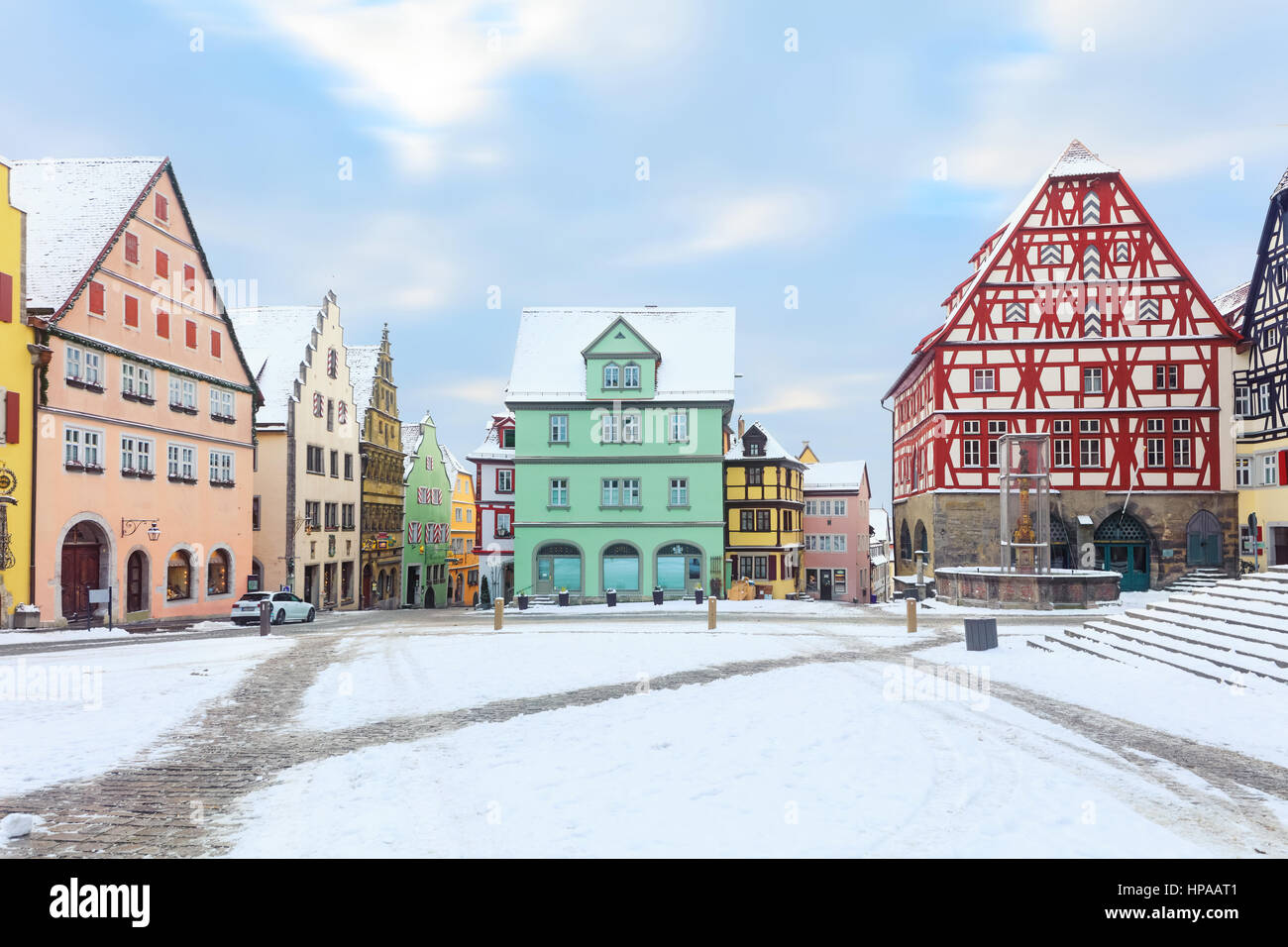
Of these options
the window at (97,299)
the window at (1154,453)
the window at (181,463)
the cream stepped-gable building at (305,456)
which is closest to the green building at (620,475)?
the cream stepped-gable building at (305,456)

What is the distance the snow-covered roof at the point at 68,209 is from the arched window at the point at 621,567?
933 inches

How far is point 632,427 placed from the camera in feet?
136

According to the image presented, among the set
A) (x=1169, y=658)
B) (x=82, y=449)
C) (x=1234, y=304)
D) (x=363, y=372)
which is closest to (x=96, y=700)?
(x=82, y=449)

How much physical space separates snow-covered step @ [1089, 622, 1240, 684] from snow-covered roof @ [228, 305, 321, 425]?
35.4m

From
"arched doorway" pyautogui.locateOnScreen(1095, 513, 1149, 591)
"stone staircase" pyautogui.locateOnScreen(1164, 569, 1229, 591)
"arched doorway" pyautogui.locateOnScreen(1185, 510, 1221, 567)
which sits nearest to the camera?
"stone staircase" pyautogui.locateOnScreen(1164, 569, 1229, 591)

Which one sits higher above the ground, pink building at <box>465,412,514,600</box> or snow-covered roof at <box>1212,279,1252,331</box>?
snow-covered roof at <box>1212,279,1252,331</box>

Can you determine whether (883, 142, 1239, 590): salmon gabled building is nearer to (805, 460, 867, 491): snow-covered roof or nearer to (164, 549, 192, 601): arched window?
(805, 460, 867, 491): snow-covered roof

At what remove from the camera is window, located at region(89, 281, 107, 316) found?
27.8 meters

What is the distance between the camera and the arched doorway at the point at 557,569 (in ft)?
136

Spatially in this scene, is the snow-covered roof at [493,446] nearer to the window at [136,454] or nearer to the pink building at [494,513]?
the pink building at [494,513]

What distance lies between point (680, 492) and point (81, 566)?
78.7ft

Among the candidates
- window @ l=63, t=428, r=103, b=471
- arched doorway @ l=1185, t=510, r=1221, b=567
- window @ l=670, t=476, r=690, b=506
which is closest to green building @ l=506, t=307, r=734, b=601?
window @ l=670, t=476, r=690, b=506
